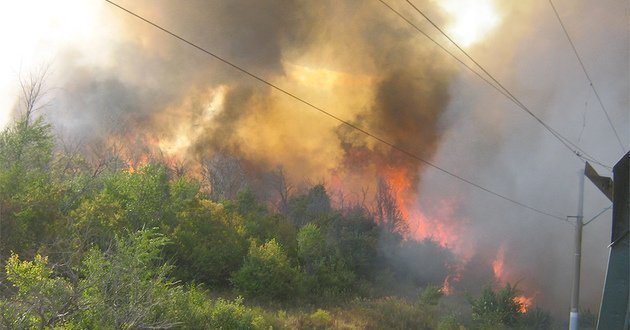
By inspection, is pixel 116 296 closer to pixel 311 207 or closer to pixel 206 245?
pixel 206 245

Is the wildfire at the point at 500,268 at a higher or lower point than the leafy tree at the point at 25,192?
higher

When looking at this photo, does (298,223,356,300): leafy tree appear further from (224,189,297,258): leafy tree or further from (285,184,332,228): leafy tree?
(285,184,332,228): leafy tree

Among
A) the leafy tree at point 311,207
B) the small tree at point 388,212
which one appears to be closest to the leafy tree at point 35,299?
the leafy tree at point 311,207

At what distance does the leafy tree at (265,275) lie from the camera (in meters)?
30.6

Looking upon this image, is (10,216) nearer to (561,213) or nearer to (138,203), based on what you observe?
(138,203)

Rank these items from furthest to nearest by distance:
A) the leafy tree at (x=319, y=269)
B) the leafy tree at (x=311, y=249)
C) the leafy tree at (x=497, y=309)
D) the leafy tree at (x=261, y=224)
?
the leafy tree at (x=261, y=224), the leafy tree at (x=311, y=249), the leafy tree at (x=319, y=269), the leafy tree at (x=497, y=309)

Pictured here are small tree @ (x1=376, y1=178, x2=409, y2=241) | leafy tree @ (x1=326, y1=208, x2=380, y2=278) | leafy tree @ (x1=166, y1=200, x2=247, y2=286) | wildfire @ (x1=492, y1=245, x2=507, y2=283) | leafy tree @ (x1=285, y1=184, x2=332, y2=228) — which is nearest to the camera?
leafy tree @ (x1=166, y1=200, x2=247, y2=286)

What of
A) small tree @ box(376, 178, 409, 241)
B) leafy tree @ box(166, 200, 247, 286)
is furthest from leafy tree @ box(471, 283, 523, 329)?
small tree @ box(376, 178, 409, 241)

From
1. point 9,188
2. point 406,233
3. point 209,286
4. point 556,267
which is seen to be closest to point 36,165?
point 9,188

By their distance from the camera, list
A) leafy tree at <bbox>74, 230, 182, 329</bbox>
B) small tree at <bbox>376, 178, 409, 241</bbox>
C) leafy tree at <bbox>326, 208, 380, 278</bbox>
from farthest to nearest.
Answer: small tree at <bbox>376, 178, 409, 241</bbox>, leafy tree at <bbox>326, 208, 380, 278</bbox>, leafy tree at <bbox>74, 230, 182, 329</bbox>

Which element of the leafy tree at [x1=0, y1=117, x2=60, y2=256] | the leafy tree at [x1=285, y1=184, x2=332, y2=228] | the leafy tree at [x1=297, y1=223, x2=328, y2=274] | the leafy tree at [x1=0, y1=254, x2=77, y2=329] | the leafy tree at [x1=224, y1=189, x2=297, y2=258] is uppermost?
the leafy tree at [x1=285, y1=184, x2=332, y2=228]

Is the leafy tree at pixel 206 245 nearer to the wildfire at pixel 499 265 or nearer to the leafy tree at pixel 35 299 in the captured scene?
the leafy tree at pixel 35 299

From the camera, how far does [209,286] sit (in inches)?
1236

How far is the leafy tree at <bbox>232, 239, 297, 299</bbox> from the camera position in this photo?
100 feet
